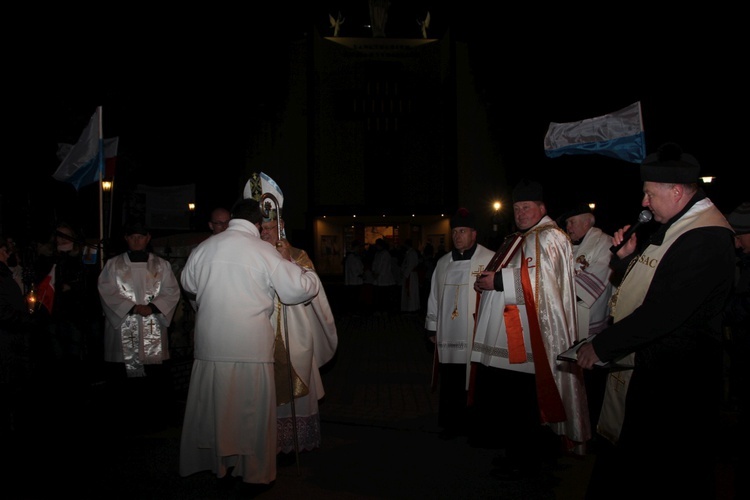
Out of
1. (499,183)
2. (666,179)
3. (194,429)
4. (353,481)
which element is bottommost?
(353,481)

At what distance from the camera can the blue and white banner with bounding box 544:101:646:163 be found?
5.64 metres

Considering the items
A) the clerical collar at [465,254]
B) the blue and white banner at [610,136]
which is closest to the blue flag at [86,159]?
the clerical collar at [465,254]

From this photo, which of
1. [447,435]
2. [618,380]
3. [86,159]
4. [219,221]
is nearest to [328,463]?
[447,435]

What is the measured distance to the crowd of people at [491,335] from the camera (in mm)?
2828

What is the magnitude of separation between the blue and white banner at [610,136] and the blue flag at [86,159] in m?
5.35

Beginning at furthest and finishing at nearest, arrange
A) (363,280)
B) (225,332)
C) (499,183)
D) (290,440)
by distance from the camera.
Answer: (499,183)
(363,280)
(290,440)
(225,332)

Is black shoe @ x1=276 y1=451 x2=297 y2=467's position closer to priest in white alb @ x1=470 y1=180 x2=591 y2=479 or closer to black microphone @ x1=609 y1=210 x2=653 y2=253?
priest in white alb @ x1=470 y1=180 x2=591 y2=479

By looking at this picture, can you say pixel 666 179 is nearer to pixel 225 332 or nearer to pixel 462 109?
pixel 225 332

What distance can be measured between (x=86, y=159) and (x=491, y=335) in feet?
17.6

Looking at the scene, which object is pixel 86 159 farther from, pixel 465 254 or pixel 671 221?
pixel 671 221

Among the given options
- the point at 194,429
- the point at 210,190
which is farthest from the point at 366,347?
the point at 210,190

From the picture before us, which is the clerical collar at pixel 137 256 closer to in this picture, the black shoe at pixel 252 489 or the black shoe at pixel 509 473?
the black shoe at pixel 252 489

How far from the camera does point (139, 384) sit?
607 centimetres

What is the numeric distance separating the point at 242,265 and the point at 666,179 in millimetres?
2721
